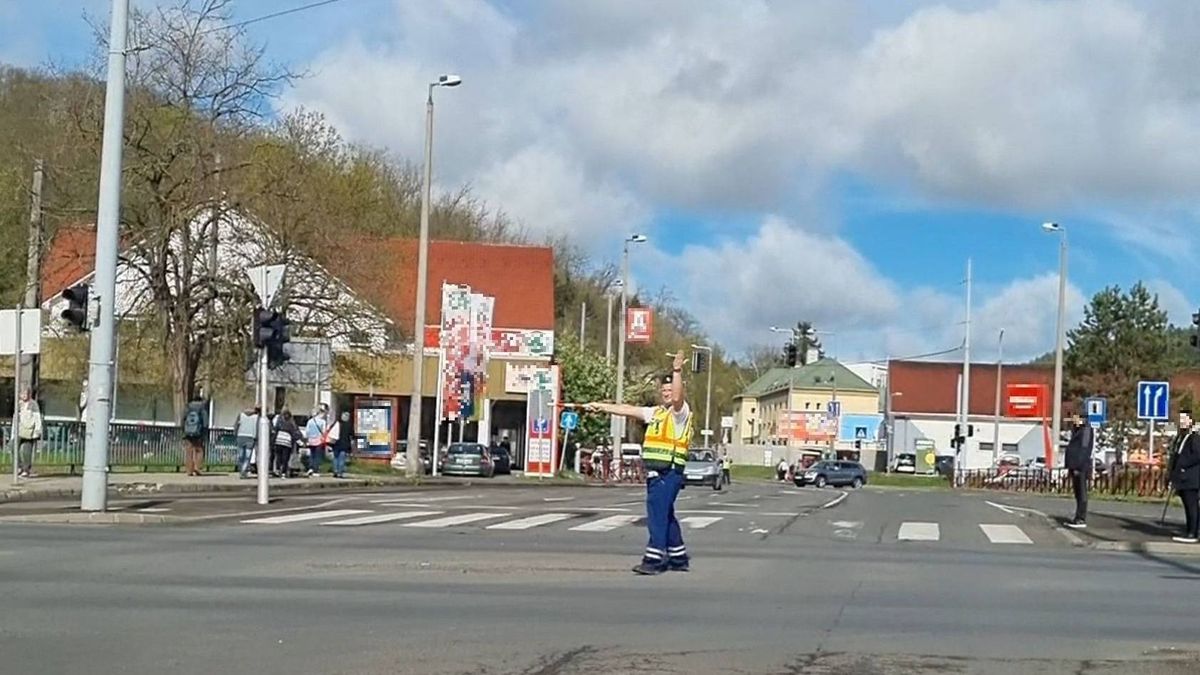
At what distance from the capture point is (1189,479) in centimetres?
2105

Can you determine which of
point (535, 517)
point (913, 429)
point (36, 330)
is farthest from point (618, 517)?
point (913, 429)

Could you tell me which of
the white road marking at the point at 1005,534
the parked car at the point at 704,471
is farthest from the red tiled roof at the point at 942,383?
the white road marking at the point at 1005,534

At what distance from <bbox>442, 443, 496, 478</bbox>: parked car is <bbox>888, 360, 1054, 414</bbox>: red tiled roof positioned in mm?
79300

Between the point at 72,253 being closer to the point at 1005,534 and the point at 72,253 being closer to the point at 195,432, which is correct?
the point at 195,432

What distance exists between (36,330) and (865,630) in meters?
17.8

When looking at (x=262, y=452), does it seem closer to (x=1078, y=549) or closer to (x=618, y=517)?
(x=618, y=517)

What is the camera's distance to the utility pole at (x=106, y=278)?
66.9ft

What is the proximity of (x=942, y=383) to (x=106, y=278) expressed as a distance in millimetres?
116131

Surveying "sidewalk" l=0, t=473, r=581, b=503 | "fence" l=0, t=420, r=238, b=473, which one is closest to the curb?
"sidewalk" l=0, t=473, r=581, b=503

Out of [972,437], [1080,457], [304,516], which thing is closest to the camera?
[304,516]

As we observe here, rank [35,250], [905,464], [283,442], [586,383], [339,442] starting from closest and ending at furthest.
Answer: [283,442] → [35,250] → [339,442] → [586,383] → [905,464]

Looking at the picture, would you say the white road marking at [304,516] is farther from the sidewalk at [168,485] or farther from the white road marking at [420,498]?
the sidewalk at [168,485]

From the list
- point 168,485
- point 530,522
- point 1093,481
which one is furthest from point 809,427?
point 530,522

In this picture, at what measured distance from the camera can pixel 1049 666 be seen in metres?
9.98
